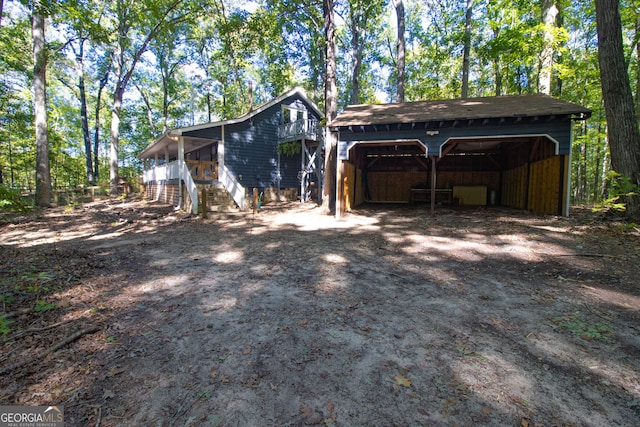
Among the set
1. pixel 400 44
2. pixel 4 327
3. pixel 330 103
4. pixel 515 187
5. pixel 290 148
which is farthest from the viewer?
pixel 290 148

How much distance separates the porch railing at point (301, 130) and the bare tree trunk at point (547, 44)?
11429 mm

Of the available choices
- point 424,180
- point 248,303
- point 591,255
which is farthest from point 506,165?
point 248,303

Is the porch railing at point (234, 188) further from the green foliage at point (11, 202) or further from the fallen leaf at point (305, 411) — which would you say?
the fallen leaf at point (305, 411)

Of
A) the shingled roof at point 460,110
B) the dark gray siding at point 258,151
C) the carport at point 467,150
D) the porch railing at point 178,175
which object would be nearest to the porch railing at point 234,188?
the porch railing at point 178,175

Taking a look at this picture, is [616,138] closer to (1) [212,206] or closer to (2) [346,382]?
(2) [346,382]

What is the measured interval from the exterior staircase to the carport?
5.64m

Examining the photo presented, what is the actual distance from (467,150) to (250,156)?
12.7 meters

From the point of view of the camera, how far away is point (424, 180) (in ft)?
56.4

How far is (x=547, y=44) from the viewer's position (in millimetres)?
13125

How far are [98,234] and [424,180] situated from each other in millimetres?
15643

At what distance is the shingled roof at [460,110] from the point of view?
9.38 metres

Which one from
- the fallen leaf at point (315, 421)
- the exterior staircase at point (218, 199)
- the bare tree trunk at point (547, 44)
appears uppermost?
the bare tree trunk at point (547, 44)

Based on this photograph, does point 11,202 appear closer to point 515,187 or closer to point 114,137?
point 515,187

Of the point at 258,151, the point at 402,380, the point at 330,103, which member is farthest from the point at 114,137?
the point at 402,380
